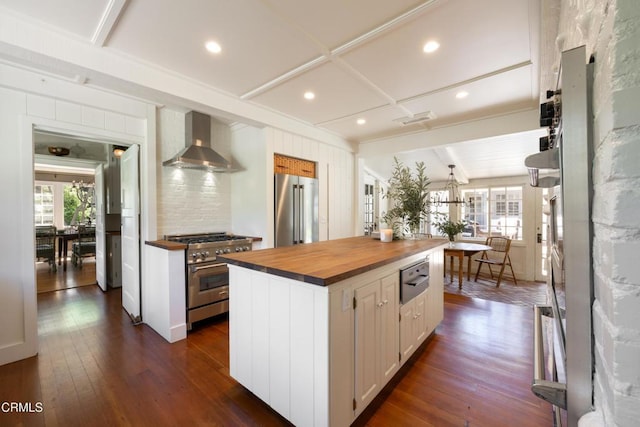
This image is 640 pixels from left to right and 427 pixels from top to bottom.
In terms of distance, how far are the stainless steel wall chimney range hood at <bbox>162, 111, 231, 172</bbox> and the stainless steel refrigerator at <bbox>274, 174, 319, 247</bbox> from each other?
811 millimetres

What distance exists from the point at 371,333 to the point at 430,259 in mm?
1188

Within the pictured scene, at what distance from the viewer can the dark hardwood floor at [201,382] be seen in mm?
1655

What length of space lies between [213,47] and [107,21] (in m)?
0.70

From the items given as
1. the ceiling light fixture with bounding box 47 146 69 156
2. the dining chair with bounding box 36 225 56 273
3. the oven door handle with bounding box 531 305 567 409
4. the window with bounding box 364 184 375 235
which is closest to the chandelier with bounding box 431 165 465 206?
the window with bounding box 364 184 375 235

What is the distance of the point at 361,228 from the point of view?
17.2 feet

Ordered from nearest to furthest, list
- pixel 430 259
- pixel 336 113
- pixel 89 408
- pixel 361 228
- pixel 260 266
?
pixel 260 266 < pixel 89 408 < pixel 430 259 < pixel 336 113 < pixel 361 228

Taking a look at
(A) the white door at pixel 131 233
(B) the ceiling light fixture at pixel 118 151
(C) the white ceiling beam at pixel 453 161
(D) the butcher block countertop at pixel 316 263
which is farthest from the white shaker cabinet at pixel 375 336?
(B) the ceiling light fixture at pixel 118 151

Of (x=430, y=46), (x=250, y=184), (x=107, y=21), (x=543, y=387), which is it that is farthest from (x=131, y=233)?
(x=543, y=387)

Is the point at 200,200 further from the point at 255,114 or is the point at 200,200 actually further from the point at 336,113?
the point at 336,113

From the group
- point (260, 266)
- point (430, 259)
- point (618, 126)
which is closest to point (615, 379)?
point (618, 126)

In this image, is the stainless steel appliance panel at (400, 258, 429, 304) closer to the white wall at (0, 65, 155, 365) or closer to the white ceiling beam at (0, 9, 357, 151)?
the white ceiling beam at (0, 9, 357, 151)

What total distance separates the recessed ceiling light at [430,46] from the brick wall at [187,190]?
9.69 ft

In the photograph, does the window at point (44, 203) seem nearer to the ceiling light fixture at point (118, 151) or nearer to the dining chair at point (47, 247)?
the dining chair at point (47, 247)

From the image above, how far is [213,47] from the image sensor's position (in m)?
2.16
